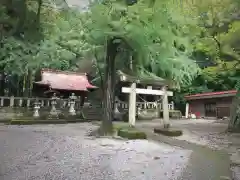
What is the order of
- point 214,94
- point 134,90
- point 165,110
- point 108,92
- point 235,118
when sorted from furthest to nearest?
point 214,94 → point 235,118 → point 165,110 → point 134,90 → point 108,92

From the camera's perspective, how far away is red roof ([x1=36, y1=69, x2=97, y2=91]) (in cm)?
2262

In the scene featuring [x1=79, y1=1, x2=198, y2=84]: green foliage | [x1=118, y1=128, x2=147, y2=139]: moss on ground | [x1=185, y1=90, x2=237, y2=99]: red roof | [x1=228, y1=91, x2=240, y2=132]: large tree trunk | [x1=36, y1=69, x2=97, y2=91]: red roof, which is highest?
[x1=79, y1=1, x2=198, y2=84]: green foliage

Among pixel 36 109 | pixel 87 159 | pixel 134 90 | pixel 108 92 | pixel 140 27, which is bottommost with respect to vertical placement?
pixel 87 159

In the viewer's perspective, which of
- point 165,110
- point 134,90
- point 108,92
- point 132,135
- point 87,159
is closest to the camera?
point 87,159

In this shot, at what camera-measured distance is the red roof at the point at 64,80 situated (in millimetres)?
22625

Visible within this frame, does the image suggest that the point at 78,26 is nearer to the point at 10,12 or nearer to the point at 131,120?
the point at 131,120

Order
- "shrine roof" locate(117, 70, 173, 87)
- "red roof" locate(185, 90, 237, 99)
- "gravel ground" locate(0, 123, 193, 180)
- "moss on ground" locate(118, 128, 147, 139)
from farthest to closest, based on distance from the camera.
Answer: "red roof" locate(185, 90, 237, 99) < "shrine roof" locate(117, 70, 173, 87) < "moss on ground" locate(118, 128, 147, 139) < "gravel ground" locate(0, 123, 193, 180)

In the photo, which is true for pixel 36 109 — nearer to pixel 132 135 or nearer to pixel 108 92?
pixel 108 92

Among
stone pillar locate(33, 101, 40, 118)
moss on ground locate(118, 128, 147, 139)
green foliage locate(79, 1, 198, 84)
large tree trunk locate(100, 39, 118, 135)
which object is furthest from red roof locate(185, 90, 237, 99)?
stone pillar locate(33, 101, 40, 118)

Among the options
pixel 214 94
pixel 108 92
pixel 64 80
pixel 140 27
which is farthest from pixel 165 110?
pixel 214 94

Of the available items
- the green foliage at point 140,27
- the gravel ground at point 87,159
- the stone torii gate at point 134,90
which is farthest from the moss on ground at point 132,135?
the green foliage at point 140,27

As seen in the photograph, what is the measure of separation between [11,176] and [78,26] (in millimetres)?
8388

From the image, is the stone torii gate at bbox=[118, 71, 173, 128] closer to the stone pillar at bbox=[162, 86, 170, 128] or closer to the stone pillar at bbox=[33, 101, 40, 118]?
the stone pillar at bbox=[162, 86, 170, 128]

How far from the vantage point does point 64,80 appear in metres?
23.4
